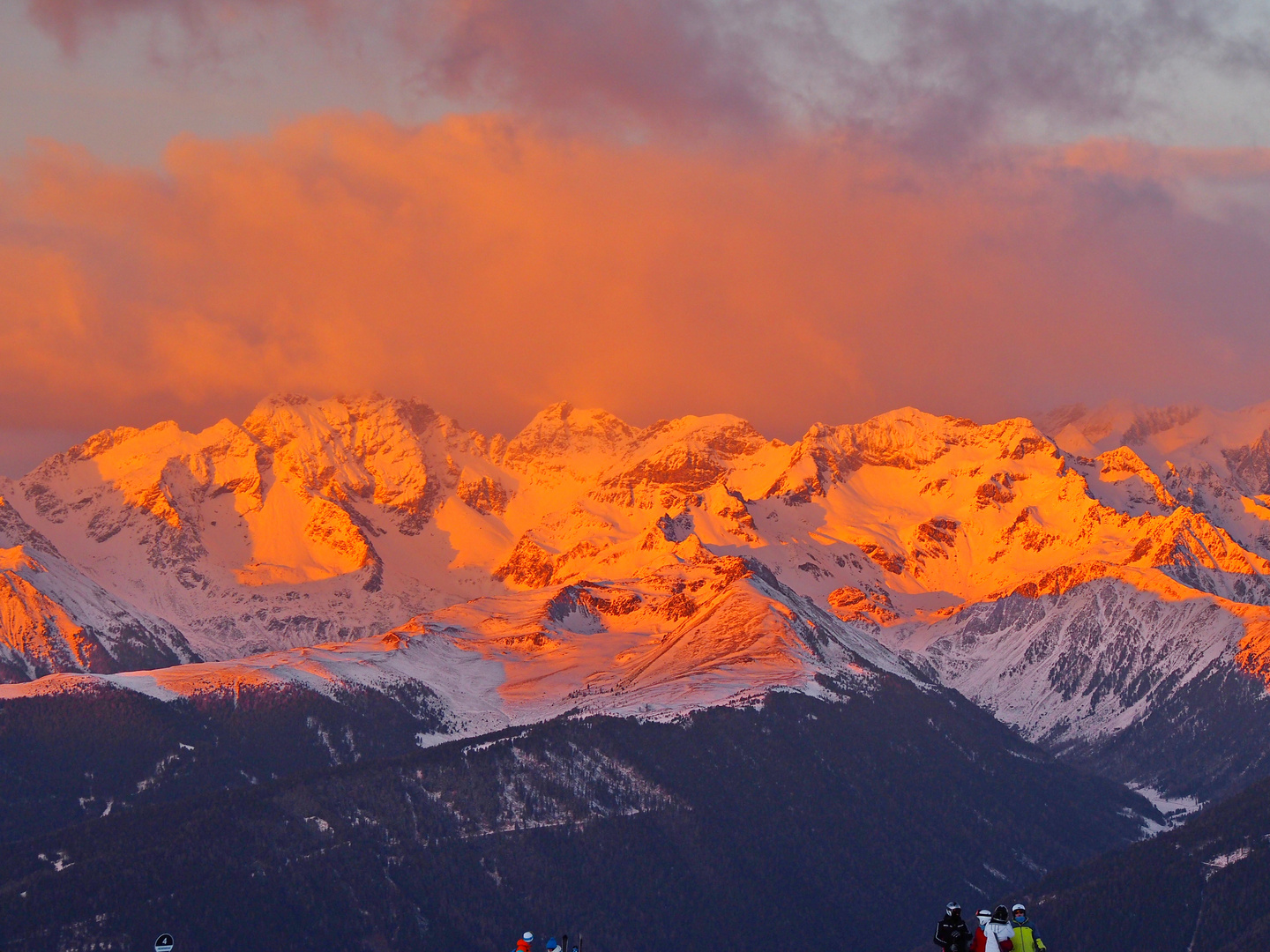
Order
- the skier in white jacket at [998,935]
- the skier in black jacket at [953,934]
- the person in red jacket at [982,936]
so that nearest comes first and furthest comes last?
the skier in white jacket at [998,935] → the person in red jacket at [982,936] → the skier in black jacket at [953,934]

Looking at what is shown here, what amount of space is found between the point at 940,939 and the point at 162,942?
145 ft

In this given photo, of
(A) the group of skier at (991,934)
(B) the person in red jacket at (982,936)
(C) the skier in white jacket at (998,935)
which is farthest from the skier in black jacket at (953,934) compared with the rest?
(C) the skier in white jacket at (998,935)

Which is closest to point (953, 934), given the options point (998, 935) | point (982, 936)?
point (982, 936)

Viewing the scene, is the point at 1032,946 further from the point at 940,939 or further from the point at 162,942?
the point at 162,942

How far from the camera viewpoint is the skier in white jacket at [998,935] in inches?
4875

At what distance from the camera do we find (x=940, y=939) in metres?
127

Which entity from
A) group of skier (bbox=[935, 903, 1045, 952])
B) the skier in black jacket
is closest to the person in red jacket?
group of skier (bbox=[935, 903, 1045, 952])

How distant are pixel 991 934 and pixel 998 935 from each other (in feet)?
1.27

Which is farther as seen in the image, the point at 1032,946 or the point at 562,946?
the point at 562,946

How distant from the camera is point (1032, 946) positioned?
410ft

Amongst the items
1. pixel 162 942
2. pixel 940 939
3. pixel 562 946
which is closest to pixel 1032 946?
pixel 940 939

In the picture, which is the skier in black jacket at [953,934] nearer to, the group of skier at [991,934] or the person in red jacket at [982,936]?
the group of skier at [991,934]

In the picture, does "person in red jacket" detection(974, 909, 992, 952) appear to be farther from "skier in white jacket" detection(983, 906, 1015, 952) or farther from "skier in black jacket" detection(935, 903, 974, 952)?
"skier in black jacket" detection(935, 903, 974, 952)

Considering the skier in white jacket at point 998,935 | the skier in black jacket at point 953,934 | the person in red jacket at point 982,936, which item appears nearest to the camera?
the skier in white jacket at point 998,935
